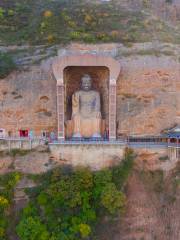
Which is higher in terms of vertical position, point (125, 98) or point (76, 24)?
point (76, 24)

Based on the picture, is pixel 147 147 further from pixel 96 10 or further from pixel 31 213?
pixel 96 10

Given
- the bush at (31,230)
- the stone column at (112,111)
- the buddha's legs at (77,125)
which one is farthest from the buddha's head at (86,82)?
the bush at (31,230)

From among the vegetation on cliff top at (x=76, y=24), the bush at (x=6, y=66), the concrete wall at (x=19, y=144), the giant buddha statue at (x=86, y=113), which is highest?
the vegetation on cliff top at (x=76, y=24)

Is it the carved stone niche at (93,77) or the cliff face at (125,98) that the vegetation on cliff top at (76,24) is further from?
the cliff face at (125,98)

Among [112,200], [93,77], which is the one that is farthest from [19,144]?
[112,200]

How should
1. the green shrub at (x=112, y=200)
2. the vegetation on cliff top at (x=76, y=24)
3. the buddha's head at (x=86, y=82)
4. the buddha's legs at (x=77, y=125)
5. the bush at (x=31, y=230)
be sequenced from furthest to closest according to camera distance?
the vegetation on cliff top at (x=76, y=24) < the buddha's head at (x=86, y=82) < the buddha's legs at (x=77, y=125) < the green shrub at (x=112, y=200) < the bush at (x=31, y=230)

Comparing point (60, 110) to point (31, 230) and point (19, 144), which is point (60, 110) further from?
point (31, 230)

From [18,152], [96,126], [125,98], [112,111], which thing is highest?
[125,98]
